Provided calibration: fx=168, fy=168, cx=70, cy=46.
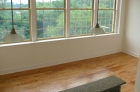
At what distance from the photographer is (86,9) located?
5.21 metres

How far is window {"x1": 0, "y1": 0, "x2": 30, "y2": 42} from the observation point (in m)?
4.05

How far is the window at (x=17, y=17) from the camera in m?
4.05

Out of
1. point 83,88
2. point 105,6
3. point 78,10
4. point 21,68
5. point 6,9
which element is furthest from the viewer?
point 105,6

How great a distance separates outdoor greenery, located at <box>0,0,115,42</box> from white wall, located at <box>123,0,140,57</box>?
0.57 metres

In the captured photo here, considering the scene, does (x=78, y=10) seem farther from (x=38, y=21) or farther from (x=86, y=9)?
(x=38, y=21)

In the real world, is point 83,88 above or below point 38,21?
below

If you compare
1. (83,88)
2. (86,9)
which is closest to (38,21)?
(86,9)

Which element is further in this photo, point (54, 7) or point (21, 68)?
point (54, 7)

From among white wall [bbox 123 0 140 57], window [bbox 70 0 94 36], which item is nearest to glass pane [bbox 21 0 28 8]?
window [bbox 70 0 94 36]

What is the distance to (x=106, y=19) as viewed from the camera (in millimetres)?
5699

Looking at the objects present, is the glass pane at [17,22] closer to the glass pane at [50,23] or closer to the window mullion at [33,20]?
the window mullion at [33,20]

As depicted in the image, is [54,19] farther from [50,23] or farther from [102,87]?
[102,87]

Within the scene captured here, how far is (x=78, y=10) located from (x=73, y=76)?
6.76ft

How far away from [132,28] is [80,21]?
1.87m
